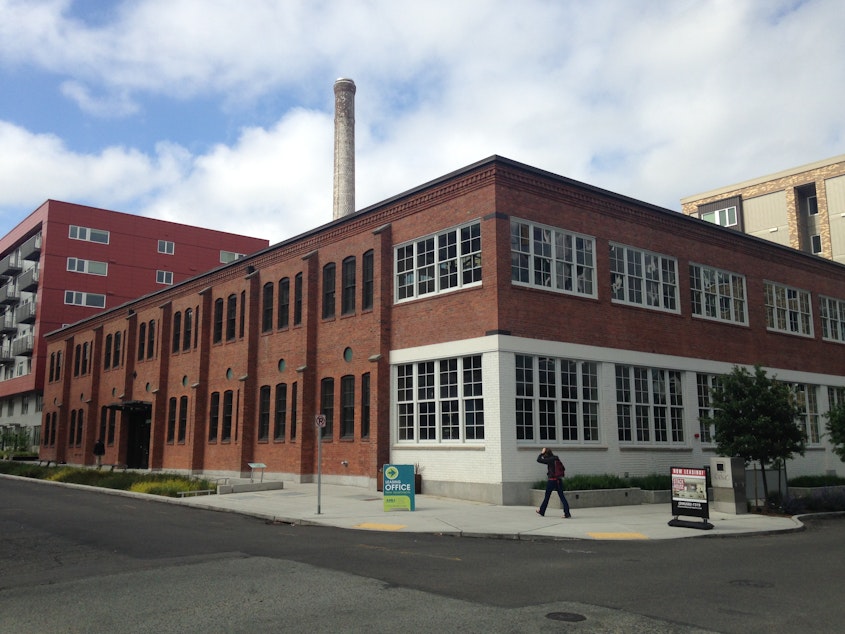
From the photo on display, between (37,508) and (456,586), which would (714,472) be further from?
(37,508)

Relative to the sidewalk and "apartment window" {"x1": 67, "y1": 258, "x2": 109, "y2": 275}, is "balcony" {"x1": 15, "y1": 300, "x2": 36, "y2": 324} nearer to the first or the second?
"apartment window" {"x1": 67, "y1": 258, "x2": 109, "y2": 275}

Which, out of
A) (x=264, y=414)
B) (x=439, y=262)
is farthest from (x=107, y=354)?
(x=439, y=262)

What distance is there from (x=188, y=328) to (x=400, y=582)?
3186cm

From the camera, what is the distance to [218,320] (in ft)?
119

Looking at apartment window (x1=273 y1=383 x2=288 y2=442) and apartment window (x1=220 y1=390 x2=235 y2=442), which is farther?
apartment window (x1=220 y1=390 x2=235 y2=442)

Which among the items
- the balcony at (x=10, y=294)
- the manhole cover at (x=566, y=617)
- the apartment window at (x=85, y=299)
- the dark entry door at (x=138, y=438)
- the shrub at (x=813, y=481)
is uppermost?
the balcony at (x=10, y=294)

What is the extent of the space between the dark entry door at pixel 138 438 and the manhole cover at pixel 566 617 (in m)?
38.1

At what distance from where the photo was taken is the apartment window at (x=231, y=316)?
35.0 m

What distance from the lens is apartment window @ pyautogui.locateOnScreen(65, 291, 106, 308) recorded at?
63.0 metres

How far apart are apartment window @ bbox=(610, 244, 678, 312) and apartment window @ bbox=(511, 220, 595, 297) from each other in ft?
4.27

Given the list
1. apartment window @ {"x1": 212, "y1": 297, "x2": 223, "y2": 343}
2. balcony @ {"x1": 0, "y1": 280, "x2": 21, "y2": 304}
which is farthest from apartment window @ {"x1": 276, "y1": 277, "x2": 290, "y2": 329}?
balcony @ {"x1": 0, "y1": 280, "x2": 21, "y2": 304}

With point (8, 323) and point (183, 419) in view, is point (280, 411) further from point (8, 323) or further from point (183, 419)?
point (8, 323)

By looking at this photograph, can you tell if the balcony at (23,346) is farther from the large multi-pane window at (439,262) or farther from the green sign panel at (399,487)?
the green sign panel at (399,487)

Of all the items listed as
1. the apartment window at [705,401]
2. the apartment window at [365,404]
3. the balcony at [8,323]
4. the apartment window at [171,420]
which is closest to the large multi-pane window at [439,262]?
the apartment window at [365,404]
